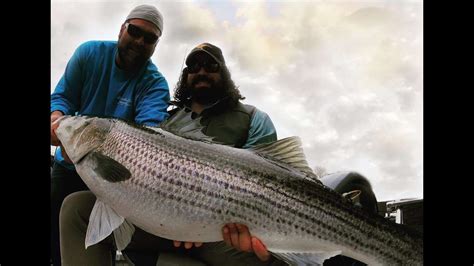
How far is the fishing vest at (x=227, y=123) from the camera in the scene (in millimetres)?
3391

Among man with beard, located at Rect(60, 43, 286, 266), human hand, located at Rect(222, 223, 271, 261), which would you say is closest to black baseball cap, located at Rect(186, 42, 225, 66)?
man with beard, located at Rect(60, 43, 286, 266)

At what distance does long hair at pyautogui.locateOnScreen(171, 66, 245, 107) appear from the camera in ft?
11.8

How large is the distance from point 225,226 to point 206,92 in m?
1.46

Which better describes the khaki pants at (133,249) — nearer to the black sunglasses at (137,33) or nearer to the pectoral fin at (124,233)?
the pectoral fin at (124,233)

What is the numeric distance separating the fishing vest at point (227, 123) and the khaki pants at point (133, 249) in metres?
0.81

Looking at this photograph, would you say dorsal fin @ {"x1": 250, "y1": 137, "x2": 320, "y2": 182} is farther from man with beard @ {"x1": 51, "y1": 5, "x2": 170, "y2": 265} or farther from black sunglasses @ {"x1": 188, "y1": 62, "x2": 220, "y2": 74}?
black sunglasses @ {"x1": 188, "y1": 62, "x2": 220, "y2": 74}

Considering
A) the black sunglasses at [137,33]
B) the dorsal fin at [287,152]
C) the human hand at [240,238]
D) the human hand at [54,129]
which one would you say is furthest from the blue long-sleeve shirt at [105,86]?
the human hand at [240,238]
